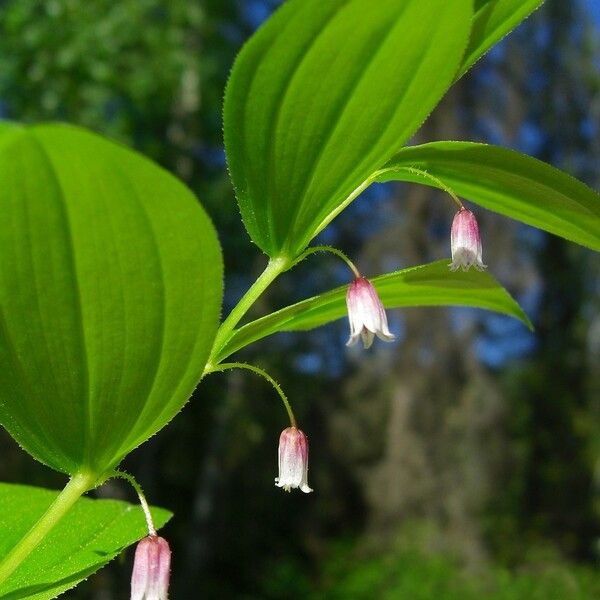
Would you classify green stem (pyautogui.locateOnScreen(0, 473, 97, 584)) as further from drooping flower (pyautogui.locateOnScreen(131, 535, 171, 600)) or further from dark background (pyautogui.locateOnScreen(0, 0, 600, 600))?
dark background (pyautogui.locateOnScreen(0, 0, 600, 600))

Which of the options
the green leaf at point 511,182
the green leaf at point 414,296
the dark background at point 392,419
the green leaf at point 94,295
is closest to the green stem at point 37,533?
the green leaf at point 94,295

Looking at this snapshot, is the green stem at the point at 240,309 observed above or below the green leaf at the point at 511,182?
below

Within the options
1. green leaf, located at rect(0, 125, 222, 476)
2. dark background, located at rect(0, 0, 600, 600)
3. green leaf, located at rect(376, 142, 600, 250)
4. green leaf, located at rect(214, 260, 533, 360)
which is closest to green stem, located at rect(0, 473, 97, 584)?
green leaf, located at rect(0, 125, 222, 476)

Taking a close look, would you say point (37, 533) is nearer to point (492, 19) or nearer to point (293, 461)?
point (293, 461)

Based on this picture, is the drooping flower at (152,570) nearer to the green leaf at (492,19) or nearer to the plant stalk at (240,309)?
the plant stalk at (240,309)

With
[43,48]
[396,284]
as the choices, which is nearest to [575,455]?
[43,48]

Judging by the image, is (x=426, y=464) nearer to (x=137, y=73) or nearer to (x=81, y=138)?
(x=137, y=73)

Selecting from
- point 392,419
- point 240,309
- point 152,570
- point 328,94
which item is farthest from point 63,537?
point 392,419
